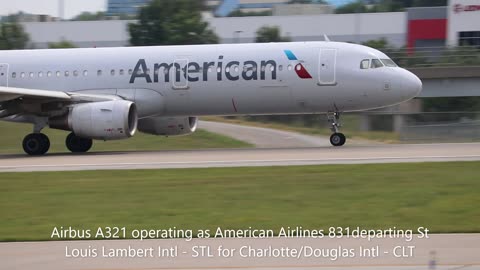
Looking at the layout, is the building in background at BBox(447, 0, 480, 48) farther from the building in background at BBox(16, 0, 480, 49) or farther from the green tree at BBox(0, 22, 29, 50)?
the green tree at BBox(0, 22, 29, 50)

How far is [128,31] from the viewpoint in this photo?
275ft

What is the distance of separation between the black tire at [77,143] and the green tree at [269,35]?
153 feet

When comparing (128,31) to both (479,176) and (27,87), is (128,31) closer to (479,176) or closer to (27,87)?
(27,87)

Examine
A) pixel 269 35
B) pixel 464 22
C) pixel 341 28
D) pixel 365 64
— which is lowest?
pixel 365 64

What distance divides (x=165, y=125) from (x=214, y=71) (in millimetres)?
3000

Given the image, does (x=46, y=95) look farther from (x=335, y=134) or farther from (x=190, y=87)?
(x=335, y=134)

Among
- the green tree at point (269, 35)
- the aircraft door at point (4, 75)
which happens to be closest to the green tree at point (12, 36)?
the green tree at point (269, 35)

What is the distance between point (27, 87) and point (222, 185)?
561 inches

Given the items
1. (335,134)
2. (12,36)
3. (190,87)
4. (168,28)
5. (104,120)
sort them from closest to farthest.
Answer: (104,120), (335,134), (190,87), (168,28), (12,36)

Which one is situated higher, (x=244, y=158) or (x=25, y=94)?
(x=25, y=94)

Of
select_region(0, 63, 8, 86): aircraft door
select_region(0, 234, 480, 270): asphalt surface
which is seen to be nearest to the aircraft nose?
select_region(0, 63, 8, 86): aircraft door

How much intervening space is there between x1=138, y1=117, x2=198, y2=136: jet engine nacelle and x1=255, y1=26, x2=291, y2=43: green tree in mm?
45884

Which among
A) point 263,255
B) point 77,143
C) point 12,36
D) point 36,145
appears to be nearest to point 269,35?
point 12,36

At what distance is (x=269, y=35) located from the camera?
78.1 meters
